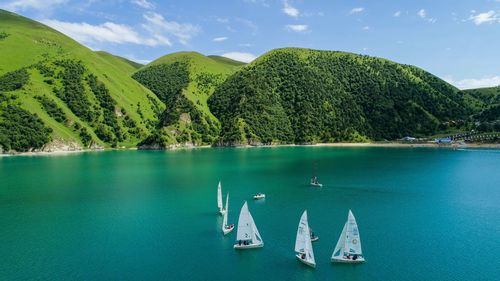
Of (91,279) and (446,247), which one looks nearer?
(91,279)

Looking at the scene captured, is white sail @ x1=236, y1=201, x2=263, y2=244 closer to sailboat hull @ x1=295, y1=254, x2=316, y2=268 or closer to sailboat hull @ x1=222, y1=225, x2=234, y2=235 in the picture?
sailboat hull @ x1=222, y1=225, x2=234, y2=235

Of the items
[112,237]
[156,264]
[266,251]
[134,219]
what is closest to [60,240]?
[112,237]

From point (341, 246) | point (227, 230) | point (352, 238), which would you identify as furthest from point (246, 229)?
point (352, 238)

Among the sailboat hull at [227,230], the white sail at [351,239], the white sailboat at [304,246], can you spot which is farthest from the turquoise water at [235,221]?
the white sail at [351,239]

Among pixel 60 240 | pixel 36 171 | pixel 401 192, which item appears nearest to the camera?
pixel 60 240

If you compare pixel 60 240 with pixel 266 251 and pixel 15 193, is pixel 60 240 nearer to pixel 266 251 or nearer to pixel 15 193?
pixel 266 251

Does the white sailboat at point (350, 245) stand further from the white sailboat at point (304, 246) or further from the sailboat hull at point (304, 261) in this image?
the white sailboat at point (304, 246)
